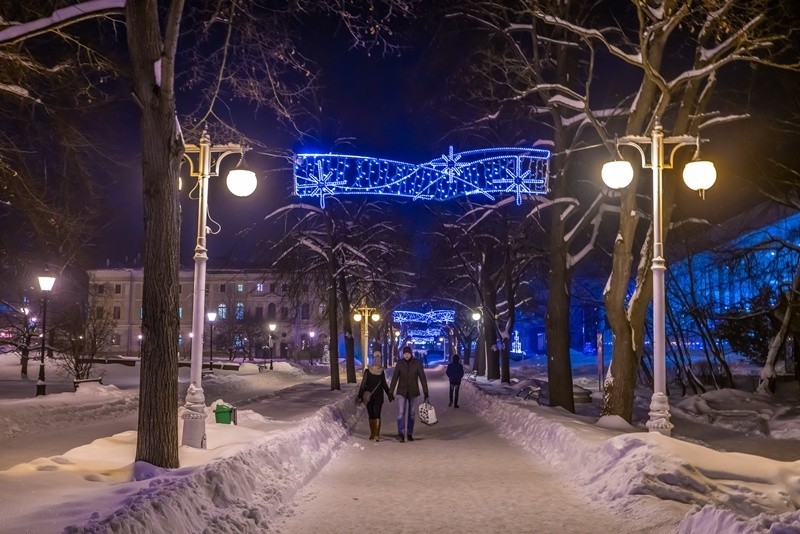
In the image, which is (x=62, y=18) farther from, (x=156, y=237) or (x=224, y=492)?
(x=224, y=492)

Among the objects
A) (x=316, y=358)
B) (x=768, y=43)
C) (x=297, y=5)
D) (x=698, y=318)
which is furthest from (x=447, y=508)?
(x=316, y=358)

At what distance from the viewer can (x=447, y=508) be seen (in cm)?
902

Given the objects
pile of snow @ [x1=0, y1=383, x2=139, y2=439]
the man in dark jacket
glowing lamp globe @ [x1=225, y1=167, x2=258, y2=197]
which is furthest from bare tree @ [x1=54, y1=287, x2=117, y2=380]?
glowing lamp globe @ [x1=225, y1=167, x2=258, y2=197]

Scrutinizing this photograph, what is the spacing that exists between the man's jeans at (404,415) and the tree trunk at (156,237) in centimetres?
796

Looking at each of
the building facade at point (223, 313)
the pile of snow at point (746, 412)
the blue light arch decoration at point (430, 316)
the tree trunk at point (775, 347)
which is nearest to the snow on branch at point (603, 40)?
the pile of snow at point (746, 412)

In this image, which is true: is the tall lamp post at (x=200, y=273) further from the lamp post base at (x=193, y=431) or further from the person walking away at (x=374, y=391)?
the person walking away at (x=374, y=391)

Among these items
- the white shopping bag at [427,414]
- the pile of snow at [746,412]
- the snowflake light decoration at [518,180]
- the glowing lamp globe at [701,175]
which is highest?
the snowflake light decoration at [518,180]

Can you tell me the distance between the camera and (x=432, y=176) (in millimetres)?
20547

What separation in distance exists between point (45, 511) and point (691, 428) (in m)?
19.7

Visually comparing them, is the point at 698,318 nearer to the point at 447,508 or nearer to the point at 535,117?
the point at 535,117

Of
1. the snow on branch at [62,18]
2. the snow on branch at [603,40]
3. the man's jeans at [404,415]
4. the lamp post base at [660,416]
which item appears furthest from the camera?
the man's jeans at [404,415]

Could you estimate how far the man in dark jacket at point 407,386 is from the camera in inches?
643

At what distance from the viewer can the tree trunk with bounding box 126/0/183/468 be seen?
9.02 m

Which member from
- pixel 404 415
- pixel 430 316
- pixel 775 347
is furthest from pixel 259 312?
pixel 404 415
